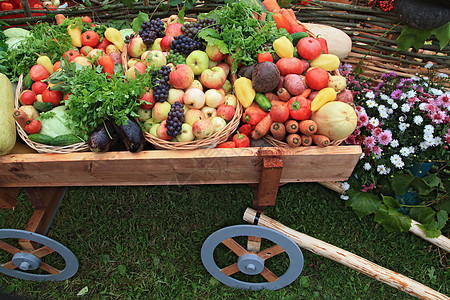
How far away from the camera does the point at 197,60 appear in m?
2.05

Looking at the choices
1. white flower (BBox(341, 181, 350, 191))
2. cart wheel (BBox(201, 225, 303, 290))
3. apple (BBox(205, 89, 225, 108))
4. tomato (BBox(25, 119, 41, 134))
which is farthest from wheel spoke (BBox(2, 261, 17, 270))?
white flower (BBox(341, 181, 350, 191))

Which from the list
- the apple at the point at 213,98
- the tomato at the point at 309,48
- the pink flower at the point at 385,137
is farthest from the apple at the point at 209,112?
the pink flower at the point at 385,137

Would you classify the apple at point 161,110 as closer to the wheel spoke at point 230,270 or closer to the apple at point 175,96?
the apple at point 175,96

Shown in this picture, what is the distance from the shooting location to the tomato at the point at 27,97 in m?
2.01

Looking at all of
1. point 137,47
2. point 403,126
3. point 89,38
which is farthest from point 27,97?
point 403,126

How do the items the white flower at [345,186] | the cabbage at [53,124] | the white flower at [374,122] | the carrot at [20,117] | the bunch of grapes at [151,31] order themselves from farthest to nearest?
1. the white flower at [345,186]
2. the white flower at [374,122]
3. the bunch of grapes at [151,31]
4. the cabbage at [53,124]
5. the carrot at [20,117]

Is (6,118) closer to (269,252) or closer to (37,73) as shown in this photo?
(37,73)

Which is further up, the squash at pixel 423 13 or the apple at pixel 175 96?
the squash at pixel 423 13

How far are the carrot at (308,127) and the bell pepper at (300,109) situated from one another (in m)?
0.05

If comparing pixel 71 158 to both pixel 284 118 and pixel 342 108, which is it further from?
pixel 342 108

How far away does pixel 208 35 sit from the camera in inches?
81.3

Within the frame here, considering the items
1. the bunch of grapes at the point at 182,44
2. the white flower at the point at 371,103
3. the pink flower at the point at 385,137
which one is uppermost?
the bunch of grapes at the point at 182,44

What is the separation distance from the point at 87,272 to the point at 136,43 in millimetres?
1865

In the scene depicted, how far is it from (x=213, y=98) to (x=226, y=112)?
13 cm
